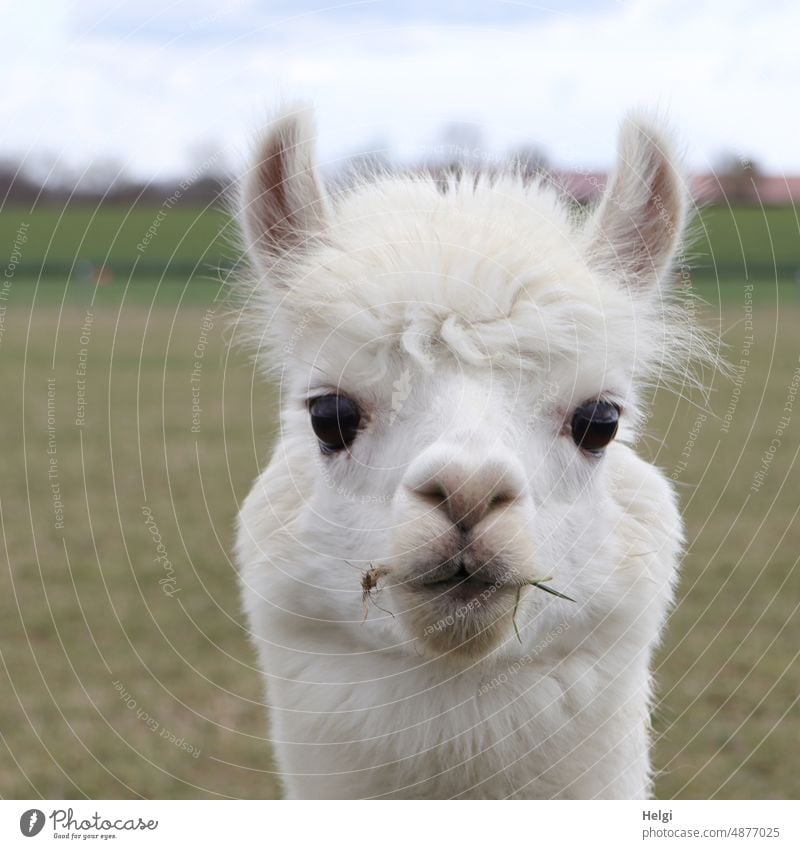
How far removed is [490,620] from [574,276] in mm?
773

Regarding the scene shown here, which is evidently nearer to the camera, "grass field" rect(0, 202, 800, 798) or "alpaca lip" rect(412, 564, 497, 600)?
"alpaca lip" rect(412, 564, 497, 600)

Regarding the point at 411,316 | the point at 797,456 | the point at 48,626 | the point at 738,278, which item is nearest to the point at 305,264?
the point at 411,316

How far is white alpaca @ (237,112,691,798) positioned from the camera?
2064mm

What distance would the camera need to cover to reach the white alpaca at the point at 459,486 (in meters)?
2.06

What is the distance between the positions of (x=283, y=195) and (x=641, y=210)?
876mm

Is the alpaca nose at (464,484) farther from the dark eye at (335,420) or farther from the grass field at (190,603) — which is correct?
the grass field at (190,603)

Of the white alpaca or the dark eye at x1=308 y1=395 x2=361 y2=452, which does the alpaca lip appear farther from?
the dark eye at x1=308 y1=395 x2=361 y2=452

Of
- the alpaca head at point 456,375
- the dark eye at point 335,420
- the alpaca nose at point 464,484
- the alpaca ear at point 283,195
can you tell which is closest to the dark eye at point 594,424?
the alpaca head at point 456,375

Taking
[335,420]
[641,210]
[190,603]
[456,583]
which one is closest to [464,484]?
[456,583]

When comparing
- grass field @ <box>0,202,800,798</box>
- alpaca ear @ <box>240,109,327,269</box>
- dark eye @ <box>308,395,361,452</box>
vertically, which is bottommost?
grass field @ <box>0,202,800,798</box>

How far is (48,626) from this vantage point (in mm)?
6539

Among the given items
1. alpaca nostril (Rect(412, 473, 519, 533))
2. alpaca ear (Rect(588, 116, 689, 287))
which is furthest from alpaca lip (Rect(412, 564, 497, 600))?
alpaca ear (Rect(588, 116, 689, 287))

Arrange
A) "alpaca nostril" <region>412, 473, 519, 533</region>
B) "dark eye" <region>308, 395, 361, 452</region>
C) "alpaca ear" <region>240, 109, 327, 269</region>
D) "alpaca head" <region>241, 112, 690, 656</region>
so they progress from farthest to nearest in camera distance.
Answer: "alpaca ear" <region>240, 109, 327, 269</region>
"dark eye" <region>308, 395, 361, 452</region>
"alpaca head" <region>241, 112, 690, 656</region>
"alpaca nostril" <region>412, 473, 519, 533</region>

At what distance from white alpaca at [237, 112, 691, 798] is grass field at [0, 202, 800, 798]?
0.45 metres
